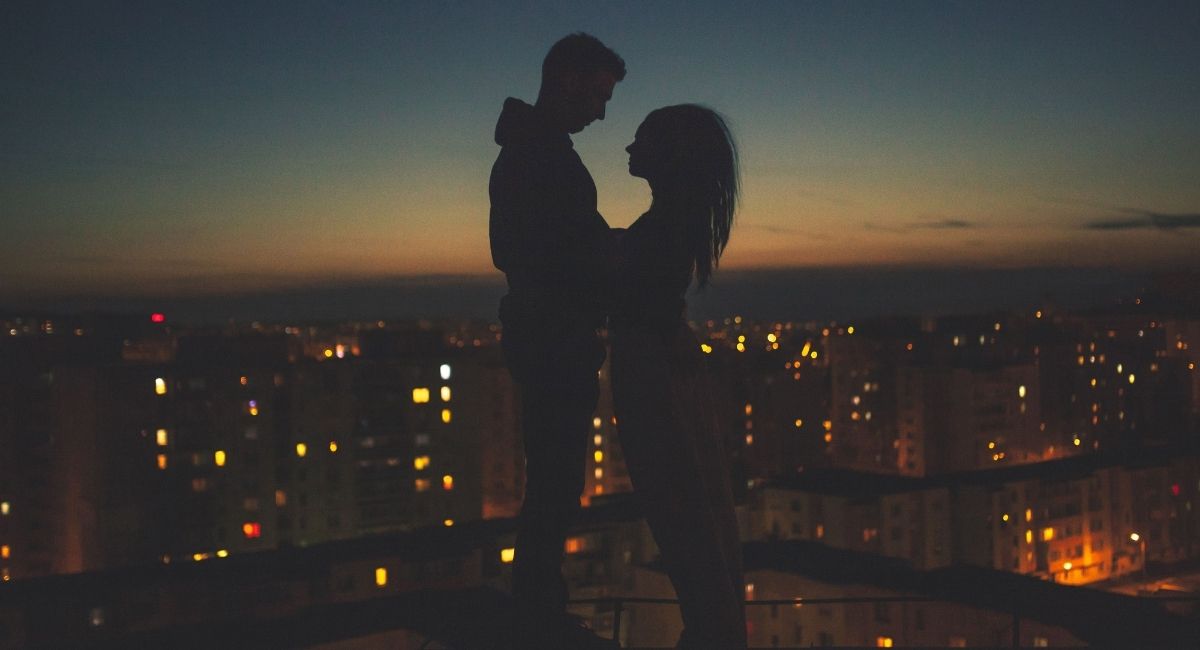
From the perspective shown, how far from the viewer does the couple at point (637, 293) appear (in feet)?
6.35

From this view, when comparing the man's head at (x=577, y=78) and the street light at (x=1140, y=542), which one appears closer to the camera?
the man's head at (x=577, y=78)

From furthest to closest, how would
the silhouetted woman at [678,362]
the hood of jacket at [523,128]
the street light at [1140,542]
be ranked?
1. the street light at [1140,542]
2. the hood of jacket at [523,128]
3. the silhouetted woman at [678,362]

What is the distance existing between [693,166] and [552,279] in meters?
0.31

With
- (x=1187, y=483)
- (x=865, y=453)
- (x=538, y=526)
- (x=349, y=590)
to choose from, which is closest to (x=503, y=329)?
(x=538, y=526)

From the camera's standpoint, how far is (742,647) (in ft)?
6.53

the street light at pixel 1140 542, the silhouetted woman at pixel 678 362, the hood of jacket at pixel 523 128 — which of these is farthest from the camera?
the street light at pixel 1140 542

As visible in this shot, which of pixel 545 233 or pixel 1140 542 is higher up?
pixel 545 233

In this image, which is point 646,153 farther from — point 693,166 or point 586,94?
point 586,94

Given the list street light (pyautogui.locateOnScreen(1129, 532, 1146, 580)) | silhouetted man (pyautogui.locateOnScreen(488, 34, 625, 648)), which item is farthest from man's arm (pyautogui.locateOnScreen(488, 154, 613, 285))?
street light (pyautogui.locateOnScreen(1129, 532, 1146, 580))

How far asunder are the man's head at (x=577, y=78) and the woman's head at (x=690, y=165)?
0.48 feet

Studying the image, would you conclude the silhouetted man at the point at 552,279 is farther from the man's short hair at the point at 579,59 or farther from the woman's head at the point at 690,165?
the woman's head at the point at 690,165

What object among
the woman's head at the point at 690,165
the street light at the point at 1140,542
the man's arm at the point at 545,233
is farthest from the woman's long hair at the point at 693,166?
the street light at the point at 1140,542

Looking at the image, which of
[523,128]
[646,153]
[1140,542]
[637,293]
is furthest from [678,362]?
[1140,542]

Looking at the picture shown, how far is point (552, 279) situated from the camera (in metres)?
1.97
